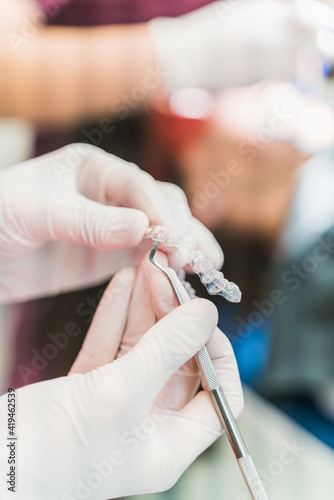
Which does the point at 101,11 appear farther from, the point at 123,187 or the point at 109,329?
the point at 109,329

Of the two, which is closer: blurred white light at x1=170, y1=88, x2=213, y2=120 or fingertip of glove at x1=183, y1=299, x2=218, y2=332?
fingertip of glove at x1=183, y1=299, x2=218, y2=332

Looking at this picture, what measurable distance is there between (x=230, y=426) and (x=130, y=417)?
0.11 metres

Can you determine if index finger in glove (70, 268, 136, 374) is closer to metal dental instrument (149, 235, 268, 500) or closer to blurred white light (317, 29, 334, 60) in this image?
metal dental instrument (149, 235, 268, 500)

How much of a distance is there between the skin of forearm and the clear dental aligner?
21cm

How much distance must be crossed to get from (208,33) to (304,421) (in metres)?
0.57

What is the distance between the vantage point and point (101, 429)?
0.46 m

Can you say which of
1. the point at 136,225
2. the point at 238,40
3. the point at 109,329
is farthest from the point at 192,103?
the point at 109,329

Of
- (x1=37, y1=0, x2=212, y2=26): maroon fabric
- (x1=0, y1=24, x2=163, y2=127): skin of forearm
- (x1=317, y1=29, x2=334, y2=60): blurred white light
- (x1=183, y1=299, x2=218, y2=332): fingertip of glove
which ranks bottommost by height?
(x1=183, y1=299, x2=218, y2=332): fingertip of glove

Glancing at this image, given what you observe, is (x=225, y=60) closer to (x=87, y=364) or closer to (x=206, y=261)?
(x=206, y=261)

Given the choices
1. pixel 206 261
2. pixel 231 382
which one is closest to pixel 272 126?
pixel 206 261

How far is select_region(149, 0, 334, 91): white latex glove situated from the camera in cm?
62

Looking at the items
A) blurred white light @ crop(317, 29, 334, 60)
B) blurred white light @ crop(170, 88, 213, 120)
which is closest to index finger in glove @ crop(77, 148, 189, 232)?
blurred white light @ crop(170, 88, 213, 120)

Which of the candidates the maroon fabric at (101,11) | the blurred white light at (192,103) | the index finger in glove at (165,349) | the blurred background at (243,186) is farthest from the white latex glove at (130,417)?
the maroon fabric at (101,11)

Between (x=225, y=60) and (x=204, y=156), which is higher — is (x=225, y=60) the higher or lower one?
the higher one
